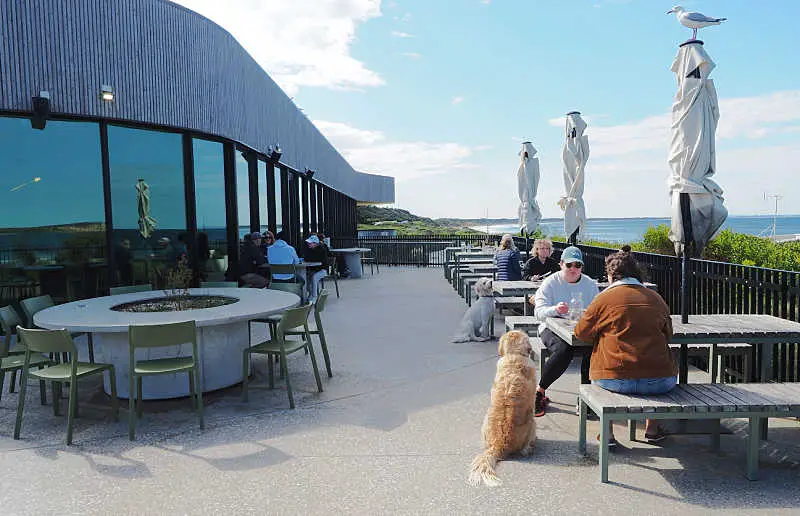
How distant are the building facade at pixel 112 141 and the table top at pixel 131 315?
9.59 feet

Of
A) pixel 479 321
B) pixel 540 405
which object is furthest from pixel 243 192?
pixel 540 405

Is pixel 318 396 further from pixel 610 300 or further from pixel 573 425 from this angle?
pixel 610 300

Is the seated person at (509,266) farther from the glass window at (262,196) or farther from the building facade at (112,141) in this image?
the glass window at (262,196)

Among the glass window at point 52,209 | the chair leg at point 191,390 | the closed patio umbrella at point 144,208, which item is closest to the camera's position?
the chair leg at point 191,390

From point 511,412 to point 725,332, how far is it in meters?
1.62

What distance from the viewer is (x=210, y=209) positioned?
404 inches

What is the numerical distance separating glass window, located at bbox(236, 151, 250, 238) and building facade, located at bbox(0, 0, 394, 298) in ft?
1.54

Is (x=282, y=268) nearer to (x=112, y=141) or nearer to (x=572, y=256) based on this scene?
(x=112, y=141)

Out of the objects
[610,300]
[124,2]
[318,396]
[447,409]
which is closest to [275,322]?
[318,396]

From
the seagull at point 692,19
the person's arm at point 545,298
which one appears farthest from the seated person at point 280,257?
the seagull at point 692,19

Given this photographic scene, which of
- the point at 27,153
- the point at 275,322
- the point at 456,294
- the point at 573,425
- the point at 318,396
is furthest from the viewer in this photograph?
the point at 456,294

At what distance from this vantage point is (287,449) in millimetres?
3883

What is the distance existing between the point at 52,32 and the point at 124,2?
1202 mm

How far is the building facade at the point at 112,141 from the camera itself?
297 inches
